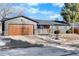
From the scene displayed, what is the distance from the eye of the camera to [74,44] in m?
5.38

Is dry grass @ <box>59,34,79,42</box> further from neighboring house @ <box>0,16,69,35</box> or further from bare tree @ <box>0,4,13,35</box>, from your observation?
bare tree @ <box>0,4,13,35</box>

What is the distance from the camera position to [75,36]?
538 centimetres

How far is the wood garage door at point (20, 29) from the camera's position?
5.37 metres

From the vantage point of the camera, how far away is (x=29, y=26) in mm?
5371

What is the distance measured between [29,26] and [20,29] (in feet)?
0.55

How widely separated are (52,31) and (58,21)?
0.20m

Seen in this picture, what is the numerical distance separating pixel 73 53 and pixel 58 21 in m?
0.61

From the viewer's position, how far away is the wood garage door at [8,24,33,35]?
537cm

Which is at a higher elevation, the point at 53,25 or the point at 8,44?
the point at 53,25

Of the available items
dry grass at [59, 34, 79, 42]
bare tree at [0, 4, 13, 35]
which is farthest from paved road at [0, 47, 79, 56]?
bare tree at [0, 4, 13, 35]

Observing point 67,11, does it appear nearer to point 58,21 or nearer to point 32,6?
point 58,21

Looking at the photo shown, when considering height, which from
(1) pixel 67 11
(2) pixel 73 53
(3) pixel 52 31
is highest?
(1) pixel 67 11

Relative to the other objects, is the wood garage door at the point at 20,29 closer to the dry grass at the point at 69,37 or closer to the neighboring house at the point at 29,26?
the neighboring house at the point at 29,26

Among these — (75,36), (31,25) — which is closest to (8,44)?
(31,25)
